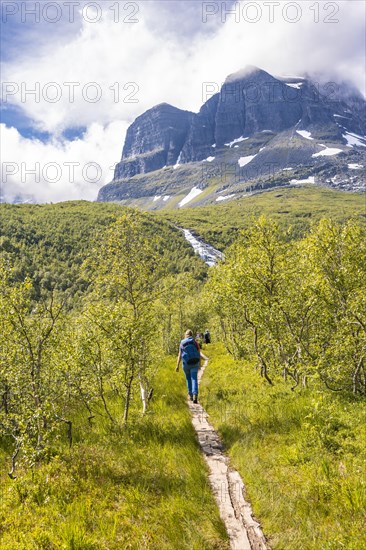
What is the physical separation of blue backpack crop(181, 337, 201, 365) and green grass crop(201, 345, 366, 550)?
8.11ft

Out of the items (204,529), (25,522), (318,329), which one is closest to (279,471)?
(204,529)

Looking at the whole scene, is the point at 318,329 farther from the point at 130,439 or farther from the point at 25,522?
the point at 25,522

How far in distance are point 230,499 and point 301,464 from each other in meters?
2.07

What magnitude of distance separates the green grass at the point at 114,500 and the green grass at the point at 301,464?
1203 millimetres

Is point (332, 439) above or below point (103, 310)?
below

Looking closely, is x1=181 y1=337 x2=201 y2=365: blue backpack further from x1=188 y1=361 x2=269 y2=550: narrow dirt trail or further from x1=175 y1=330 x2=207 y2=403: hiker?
x1=188 y1=361 x2=269 y2=550: narrow dirt trail

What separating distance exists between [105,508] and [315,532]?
4.03m

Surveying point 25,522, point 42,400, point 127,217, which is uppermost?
point 127,217

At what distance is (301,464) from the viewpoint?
8.82m

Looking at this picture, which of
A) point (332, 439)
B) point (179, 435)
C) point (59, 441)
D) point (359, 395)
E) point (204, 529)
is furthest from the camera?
point (359, 395)

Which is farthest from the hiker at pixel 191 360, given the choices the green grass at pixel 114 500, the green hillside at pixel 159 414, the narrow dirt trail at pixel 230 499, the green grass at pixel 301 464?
the green grass at pixel 114 500

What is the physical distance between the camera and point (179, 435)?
1166 centimetres

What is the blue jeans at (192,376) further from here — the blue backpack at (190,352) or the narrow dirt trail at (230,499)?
the narrow dirt trail at (230,499)

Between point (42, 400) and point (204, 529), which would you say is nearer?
point (204, 529)
